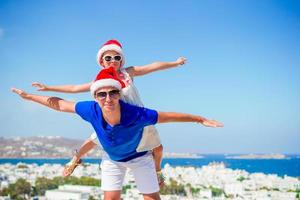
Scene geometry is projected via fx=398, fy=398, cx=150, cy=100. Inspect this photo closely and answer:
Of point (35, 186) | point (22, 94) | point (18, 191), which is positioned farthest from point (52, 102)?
point (35, 186)

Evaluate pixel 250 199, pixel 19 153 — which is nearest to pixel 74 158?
pixel 250 199

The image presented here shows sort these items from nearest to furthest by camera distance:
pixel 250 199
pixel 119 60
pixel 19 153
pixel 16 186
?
pixel 119 60
pixel 250 199
pixel 16 186
pixel 19 153

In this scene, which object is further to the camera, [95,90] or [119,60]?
[119,60]

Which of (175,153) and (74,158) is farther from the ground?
(175,153)

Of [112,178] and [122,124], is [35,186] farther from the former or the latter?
[122,124]

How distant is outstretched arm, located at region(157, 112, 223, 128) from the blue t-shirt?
35 millimetres

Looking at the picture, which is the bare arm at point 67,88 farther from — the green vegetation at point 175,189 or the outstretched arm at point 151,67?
the green vegetation at point 175,189

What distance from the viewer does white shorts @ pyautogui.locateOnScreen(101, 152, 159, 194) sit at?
2238 mm

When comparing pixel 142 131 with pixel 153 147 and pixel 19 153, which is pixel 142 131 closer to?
pixel 153 147

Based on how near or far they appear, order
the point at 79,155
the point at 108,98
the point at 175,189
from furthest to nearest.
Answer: the point at 175,189
the point at 79,155
the point at 108,98

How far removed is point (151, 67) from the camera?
2545 mm

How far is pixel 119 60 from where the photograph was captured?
7.68 feet

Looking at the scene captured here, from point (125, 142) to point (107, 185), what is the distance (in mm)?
353

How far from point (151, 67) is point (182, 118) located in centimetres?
63
